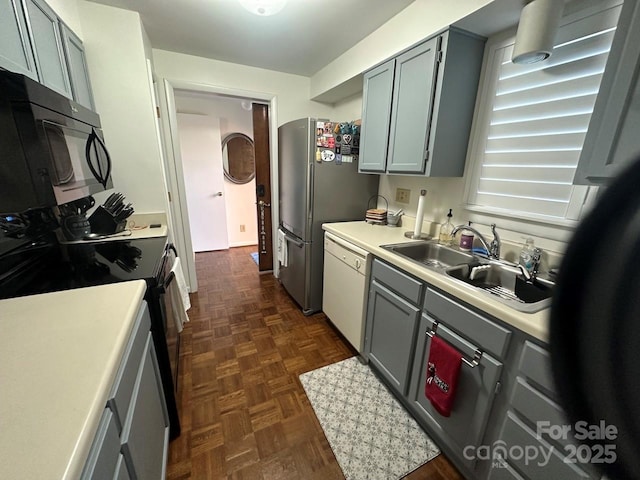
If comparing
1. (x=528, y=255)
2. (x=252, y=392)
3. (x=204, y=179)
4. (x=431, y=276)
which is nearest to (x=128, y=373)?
(x=252, y=392)

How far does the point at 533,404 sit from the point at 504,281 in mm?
665

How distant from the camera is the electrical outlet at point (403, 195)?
212cm

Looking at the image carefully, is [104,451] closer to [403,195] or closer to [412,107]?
[412,107]

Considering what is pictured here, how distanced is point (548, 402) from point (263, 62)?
9.81ft

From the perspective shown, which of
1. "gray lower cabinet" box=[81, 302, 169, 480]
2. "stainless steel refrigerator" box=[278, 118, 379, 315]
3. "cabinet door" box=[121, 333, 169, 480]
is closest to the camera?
"gray lower cabinet" box=[81, 302, 169, 480]

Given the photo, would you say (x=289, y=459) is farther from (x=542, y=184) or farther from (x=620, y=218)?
(x=542, y=184)

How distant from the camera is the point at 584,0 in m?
1.11

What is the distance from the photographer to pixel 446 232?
1733mm

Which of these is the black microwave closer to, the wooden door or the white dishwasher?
the white dishwasher

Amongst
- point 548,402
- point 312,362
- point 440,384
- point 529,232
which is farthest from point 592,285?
point 312,362

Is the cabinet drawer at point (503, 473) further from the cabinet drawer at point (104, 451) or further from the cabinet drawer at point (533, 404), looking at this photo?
the cabinet drawer at point (104, 451)

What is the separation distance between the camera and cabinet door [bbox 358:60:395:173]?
1.78 meters

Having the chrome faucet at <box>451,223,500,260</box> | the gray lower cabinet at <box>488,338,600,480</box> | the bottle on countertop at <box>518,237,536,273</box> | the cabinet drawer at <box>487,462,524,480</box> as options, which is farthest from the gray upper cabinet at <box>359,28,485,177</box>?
the cabinet drawer at <box>487,462,524,480</box>

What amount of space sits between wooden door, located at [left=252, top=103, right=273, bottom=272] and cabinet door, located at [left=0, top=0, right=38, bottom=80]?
71.1 inches
